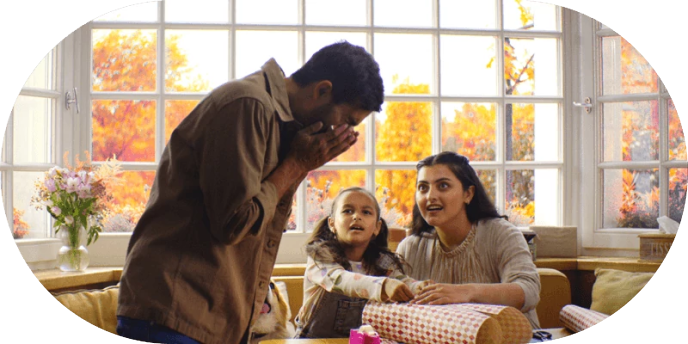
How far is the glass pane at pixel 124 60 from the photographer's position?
3049mm

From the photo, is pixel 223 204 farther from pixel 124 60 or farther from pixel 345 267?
pixel 124 60

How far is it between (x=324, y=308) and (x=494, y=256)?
22.1 inches

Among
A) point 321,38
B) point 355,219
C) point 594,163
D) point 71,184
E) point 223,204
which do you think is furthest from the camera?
point 594,163

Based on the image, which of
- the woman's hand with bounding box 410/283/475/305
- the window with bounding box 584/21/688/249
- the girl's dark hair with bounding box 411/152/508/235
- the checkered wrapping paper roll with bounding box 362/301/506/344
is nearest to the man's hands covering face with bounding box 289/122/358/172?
the checkered wrapping paper roll with bounding box 362/301/506/344

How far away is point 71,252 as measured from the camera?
2.70 m

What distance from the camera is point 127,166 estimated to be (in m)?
3.03

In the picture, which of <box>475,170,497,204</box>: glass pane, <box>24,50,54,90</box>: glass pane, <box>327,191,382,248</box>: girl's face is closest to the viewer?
<box>327,191,382,248</box>: girl's face

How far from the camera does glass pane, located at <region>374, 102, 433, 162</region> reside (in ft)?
10.5

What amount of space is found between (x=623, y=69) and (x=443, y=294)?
2.00m

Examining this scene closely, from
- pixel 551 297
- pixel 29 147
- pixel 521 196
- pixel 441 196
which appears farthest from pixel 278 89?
pixel 521 196

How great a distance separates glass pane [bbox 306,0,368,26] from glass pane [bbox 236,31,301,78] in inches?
4.9

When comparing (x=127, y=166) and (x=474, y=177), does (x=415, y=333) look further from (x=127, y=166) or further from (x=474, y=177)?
(x=127, y=166)

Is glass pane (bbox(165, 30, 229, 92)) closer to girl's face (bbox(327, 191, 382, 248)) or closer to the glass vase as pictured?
the glass vase

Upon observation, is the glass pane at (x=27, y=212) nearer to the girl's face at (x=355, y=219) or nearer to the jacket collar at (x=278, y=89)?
the girl's face at (x=355, y=219)
